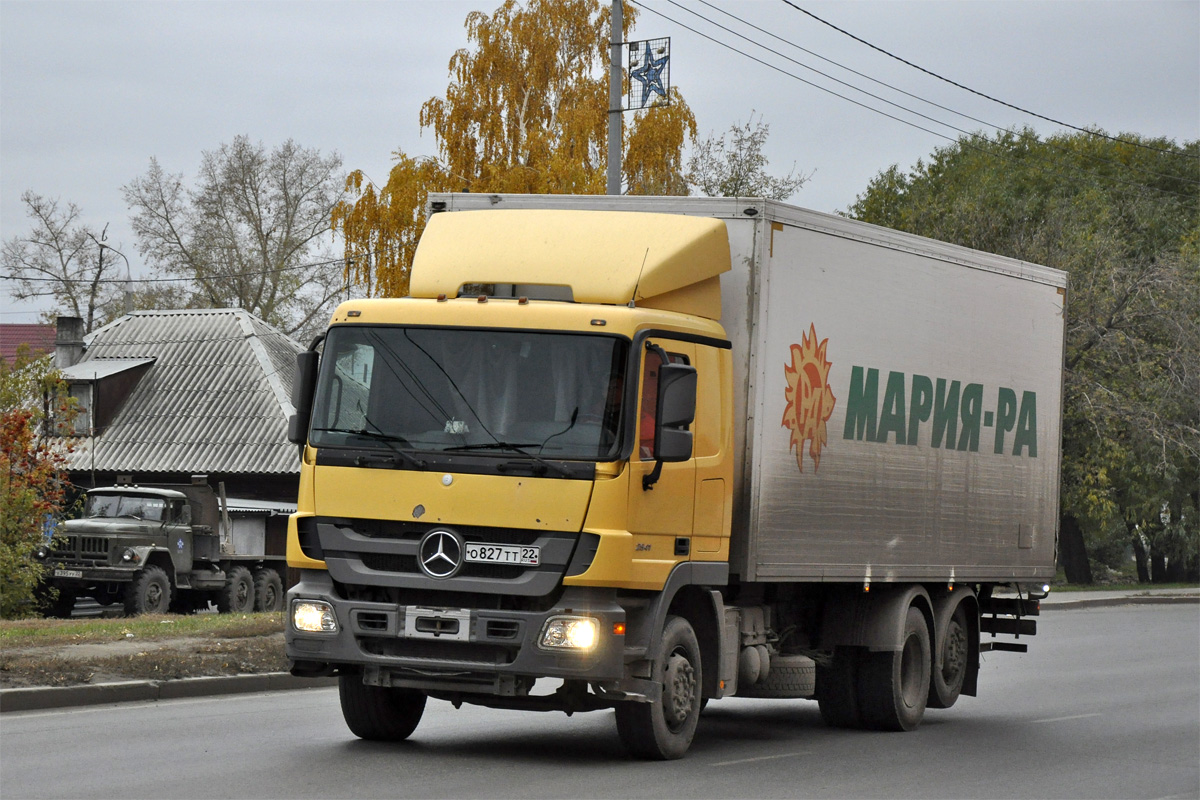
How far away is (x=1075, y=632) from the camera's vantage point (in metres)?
26.2

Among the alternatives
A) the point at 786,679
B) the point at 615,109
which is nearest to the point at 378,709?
the point at 786,679

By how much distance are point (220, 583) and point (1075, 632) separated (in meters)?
15.6

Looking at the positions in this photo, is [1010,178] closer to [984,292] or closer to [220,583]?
[220,583]

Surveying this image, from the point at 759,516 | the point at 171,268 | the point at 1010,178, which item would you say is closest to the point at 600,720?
the point at 759,516

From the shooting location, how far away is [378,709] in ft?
35.4

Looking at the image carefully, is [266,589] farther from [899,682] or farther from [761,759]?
[761,759]

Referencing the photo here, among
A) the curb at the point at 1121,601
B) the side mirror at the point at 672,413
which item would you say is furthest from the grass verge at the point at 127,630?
the curb at the point at 1121,601

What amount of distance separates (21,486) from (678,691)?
16.2m

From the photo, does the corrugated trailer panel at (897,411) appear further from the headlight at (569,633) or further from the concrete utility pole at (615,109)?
the concrete utility pole at (615,109)

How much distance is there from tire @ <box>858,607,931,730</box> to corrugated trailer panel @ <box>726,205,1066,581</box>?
540 mm

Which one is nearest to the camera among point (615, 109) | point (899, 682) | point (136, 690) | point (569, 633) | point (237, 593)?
point (569, 633)

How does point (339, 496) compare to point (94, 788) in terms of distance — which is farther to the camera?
point (339, 496)

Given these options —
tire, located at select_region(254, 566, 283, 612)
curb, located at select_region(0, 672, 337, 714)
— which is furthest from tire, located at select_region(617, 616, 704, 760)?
tire, located at select_region(254, 566, 283, 612)

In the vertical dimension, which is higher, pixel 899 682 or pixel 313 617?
pixel 313 617
